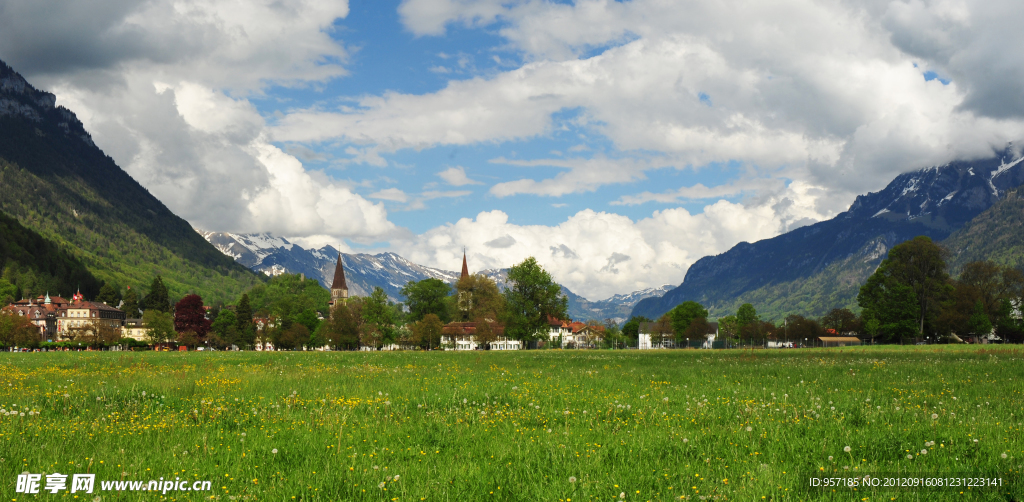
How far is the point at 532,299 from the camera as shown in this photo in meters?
113

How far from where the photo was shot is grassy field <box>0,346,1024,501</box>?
8.65 metres

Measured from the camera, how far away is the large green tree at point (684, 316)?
187500mm

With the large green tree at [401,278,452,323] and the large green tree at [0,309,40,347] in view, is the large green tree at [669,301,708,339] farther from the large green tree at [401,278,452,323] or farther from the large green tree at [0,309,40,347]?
the large green tree at [0,309,40,347]

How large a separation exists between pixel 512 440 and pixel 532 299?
3989 inches

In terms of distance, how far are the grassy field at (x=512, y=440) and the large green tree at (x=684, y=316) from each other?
173 meters

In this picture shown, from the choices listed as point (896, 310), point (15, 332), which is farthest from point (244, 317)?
point (896, 310)

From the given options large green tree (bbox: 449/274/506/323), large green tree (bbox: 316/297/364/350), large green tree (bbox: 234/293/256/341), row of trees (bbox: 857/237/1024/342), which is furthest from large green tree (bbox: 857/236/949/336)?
large green tree (bbox: 234/293/256/341)

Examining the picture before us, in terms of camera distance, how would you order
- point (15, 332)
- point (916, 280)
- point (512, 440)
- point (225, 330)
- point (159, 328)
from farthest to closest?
point (225, 330)
point (159, 328)
point (15, 332)
point (916, 280)
point (512, 440)

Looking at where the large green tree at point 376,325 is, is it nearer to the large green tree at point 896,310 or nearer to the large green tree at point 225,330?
the large green tree at point 225,330

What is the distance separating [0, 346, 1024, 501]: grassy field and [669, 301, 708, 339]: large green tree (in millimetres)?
173467

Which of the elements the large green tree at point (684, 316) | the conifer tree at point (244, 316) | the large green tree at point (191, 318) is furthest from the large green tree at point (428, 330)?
the large green tree at point (684, 316)

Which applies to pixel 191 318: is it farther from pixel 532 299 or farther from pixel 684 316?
pixel 684 316

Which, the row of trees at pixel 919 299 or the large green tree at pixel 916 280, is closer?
the large green tree at pixel 916 280

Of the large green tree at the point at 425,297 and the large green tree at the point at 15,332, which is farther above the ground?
the large green tree at the point at 425,297
